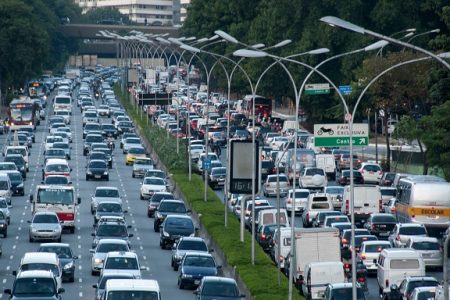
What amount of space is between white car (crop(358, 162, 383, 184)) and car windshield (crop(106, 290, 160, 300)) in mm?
49842

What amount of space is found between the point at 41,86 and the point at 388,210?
122648mm

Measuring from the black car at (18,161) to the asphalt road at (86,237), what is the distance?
0.51 m

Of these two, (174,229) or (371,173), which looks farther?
(371,173)

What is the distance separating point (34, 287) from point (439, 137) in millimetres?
32606

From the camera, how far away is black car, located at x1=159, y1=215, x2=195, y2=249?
6619 centimetres

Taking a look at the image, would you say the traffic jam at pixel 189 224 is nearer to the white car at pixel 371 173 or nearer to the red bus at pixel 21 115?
the white car at pixel 371 173

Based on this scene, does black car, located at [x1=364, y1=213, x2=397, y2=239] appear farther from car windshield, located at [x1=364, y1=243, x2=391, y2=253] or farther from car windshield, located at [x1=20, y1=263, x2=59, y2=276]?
car windshield, located at [x1=20, y1=263, x2=59, y2=276]

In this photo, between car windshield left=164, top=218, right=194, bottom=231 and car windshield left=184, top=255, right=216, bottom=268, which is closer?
car windshield left=184, top=255, right=216, bottom=268

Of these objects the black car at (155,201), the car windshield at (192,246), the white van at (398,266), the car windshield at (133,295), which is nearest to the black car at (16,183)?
the black car at (155,201)

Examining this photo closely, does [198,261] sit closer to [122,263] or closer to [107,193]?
[122,263]

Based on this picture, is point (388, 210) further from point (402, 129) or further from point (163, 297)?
point (163, 297)

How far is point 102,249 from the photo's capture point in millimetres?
58281

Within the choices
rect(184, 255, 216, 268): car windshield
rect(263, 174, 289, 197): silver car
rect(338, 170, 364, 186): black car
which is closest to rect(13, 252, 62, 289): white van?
rect(184, 255, 216, 268): car windshield

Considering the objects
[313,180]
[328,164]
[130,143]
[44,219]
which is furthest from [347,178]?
[44,219]
